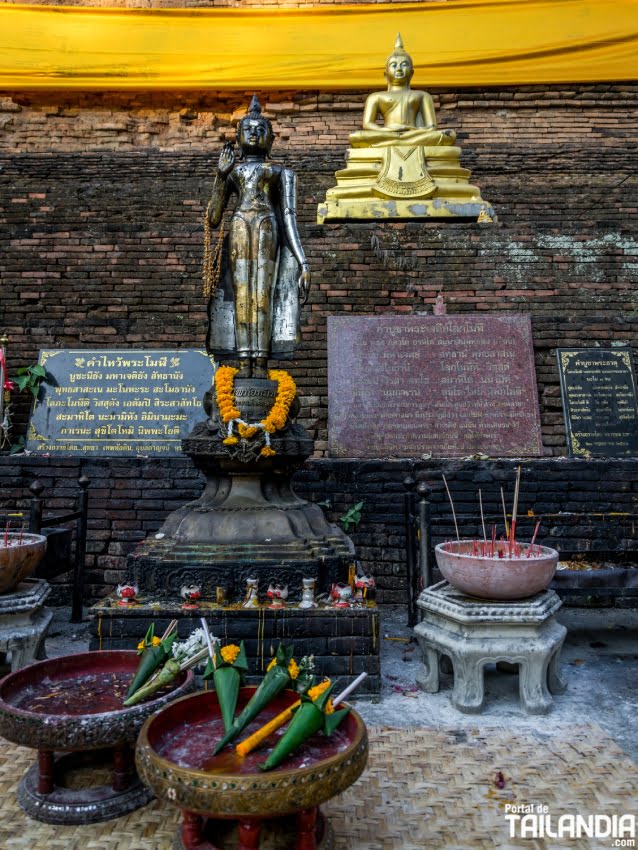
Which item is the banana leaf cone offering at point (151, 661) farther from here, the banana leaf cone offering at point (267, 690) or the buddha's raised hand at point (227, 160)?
the buddha's raised hand at point (227, 160)

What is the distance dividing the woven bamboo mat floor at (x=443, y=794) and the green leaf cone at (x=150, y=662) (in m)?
0.42

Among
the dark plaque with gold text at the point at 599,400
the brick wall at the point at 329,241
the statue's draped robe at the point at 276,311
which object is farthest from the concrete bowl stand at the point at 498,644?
the dark plaque with gold text at the point at 599,400

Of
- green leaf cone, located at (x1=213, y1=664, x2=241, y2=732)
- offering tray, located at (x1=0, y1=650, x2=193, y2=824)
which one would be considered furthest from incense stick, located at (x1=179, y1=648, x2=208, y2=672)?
green leaf cone, located at (x1=213, y1=664, x2=241, y2=732)

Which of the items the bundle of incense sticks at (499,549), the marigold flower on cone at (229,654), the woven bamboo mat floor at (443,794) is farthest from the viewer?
the bundle of incense sticks at (499,549)

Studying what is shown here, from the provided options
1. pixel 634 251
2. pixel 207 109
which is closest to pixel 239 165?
pixel 634 251

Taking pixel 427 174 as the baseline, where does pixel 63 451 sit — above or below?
below

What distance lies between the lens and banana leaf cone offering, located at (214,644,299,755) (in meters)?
1.91

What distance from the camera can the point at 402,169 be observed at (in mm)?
8547

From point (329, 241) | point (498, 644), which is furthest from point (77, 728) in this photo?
point (329, 241)

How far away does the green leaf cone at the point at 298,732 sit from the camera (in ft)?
5.71

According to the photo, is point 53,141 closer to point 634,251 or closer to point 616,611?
point 634,251

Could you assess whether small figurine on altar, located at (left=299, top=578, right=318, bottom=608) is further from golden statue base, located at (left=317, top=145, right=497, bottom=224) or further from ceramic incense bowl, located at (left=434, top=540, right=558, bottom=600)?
golden statue base, located at (left=317, top=145, right=497, bottom=224)

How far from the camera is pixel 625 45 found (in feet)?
32.5

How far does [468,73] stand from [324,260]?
4.79 metres
